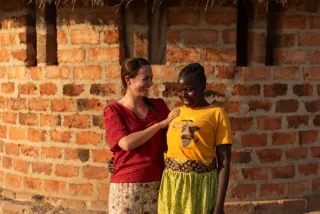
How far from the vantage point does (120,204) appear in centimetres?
277

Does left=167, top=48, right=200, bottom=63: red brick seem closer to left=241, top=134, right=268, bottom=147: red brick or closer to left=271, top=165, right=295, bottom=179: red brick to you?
left=241, top=134, right=268, bottom=147: red brick

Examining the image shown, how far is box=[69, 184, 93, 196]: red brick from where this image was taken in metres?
4.30

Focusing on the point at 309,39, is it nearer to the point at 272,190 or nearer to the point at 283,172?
the point at 283,172

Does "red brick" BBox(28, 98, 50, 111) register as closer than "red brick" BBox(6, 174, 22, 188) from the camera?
Yes

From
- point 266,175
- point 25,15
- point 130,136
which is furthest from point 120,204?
point 25,15

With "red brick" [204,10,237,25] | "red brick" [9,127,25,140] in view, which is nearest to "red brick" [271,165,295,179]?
"red brick" [204,10,237,25]

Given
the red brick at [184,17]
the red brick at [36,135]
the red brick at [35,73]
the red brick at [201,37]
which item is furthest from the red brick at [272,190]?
the red brick at [35,73]

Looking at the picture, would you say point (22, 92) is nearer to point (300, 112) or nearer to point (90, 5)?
point (90, 5)

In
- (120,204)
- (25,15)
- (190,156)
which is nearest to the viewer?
(190,156)

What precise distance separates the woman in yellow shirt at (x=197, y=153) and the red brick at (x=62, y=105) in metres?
1.96

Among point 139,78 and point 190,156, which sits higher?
point 139,78

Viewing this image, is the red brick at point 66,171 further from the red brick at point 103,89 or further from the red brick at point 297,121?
the red brick at point 297,121

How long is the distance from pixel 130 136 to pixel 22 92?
234 cm

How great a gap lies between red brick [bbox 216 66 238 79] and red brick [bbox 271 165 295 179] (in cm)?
99
